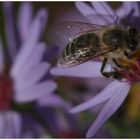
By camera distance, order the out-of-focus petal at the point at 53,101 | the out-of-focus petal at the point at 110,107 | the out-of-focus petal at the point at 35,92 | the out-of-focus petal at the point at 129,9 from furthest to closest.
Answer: the out-of-focus petal at the point at 53,101 < the out-of-focus petal at the point at 35,92 < the out-of-focus petal at the point at 129,9 < the out-of-focus petal at the point at 110,107

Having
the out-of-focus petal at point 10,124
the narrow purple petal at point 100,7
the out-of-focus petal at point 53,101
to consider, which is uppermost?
the narrow purple petal at point 100,7

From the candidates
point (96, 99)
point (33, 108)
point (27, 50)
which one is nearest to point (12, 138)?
point (33, 108)

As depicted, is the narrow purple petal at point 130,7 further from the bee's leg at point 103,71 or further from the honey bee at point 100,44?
the bee's leg at point 103,71

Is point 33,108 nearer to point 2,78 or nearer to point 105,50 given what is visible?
point 2,78

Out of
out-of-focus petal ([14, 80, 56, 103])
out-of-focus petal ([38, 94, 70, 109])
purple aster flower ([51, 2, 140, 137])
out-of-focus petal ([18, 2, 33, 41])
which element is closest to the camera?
purple aster flower ([51, 2, 140, 137])

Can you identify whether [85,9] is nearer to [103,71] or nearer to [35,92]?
[103,71]

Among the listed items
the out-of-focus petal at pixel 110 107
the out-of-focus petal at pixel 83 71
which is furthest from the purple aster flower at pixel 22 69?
the out-of-focus petal at pixel 110 107

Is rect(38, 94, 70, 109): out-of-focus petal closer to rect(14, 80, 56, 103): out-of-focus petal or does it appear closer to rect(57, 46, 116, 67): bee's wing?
rect(14, 80, 56, 103): out-of-focus petal

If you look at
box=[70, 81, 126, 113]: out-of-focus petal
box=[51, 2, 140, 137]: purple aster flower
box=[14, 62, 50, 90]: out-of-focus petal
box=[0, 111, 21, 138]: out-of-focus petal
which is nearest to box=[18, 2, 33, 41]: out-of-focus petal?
box=[14, 62, 50, 90]: out-of-focus petal
